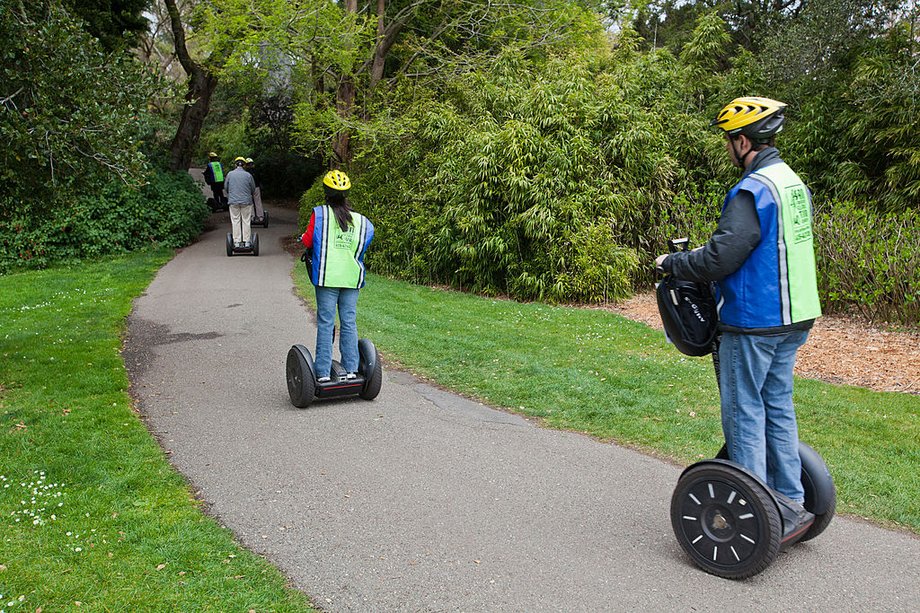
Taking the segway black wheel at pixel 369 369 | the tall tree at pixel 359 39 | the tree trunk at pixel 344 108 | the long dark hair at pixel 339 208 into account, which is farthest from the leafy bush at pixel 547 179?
the long dark hair at pixel 339 208

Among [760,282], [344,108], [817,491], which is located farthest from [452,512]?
[344,108]

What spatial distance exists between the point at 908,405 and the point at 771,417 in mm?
3751

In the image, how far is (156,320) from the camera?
10922mm

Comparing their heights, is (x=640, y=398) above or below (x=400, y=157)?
below

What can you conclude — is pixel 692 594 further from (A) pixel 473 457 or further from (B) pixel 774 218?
(A) pixel 473 457

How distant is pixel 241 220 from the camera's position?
17.4 meters

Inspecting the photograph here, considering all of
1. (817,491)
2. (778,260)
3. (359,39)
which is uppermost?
(359,39)

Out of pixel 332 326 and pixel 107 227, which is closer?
pixel 332 326

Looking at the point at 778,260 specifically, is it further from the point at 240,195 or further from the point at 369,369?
the point at 240,195

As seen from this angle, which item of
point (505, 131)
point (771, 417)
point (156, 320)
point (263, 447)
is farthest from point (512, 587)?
point (505, 131)

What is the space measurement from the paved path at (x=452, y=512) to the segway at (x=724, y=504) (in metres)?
0.15

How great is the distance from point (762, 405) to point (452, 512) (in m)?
1.91

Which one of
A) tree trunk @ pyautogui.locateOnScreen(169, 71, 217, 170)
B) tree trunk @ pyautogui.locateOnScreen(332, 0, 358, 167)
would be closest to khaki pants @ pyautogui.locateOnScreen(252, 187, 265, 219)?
tree trunk @ pyautogui.locateOnScreen(332, 0, 358, 167)

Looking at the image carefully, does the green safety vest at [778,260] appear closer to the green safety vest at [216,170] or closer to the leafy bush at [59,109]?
the leafy bush at [59,109]
